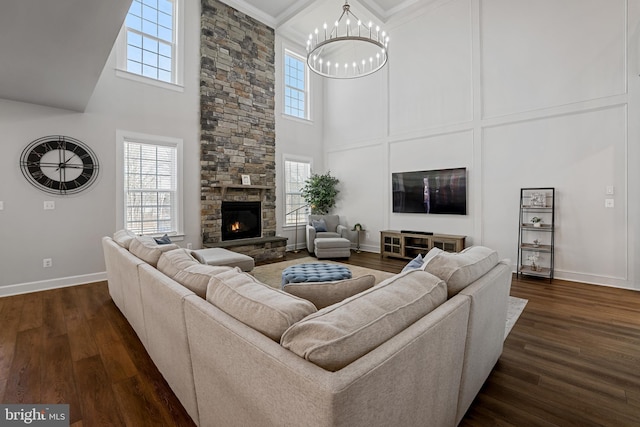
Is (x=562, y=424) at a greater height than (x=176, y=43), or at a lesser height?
lesser

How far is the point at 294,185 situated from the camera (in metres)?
7.04

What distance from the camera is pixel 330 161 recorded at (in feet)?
24.5

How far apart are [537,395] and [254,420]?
1.84m

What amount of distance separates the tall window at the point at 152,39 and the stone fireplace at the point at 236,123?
1.71 feet

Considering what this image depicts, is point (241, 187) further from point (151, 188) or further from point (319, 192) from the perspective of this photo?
point (319, 192)

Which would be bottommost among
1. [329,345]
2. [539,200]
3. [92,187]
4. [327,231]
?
[327,231]

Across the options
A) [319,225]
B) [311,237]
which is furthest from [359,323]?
[319,225]

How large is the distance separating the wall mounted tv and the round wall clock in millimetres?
5360

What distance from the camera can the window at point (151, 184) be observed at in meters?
Answer: 4.59

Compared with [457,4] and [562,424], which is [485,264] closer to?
[562,424]

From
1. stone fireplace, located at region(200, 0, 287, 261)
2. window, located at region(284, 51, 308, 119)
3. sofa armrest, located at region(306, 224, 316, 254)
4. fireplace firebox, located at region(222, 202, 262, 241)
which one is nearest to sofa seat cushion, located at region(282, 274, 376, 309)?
stone fireplace, located at region(200, 0, 287, 261)

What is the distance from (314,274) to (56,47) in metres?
3.08

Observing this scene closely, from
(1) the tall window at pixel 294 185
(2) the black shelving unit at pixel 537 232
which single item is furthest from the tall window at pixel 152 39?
(2) the black shelving unit at pixel 537 232

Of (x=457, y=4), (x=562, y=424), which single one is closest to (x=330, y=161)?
(x=457, y=4)
